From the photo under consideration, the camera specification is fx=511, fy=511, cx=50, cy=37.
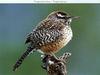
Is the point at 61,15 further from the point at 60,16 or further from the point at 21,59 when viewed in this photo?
the point at 21,59

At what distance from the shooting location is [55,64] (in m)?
1.37

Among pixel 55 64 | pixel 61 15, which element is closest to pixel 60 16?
pixel 61 15

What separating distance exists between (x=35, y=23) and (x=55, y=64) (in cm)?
15

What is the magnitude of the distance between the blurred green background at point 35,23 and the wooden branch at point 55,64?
53 millimetres

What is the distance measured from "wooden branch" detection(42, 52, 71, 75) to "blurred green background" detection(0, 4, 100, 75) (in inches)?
2.1

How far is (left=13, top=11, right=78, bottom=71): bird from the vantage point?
1395 millimetres

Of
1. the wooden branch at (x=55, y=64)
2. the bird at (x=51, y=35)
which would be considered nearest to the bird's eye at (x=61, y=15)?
the bird at (x=51, y=35)

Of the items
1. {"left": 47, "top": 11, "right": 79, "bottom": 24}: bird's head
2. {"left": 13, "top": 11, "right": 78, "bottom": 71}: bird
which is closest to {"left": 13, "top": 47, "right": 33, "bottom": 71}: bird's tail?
{"left": 13, "top": 11, "right": 78, "bottom": 71}: bird

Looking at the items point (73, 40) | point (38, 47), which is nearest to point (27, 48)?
point (38, 47)

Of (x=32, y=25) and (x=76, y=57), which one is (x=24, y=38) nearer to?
(x=32, y=25)

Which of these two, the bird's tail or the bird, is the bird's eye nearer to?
the bird

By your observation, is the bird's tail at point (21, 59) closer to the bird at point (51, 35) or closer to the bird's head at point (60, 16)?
the bird at point (51, 35)

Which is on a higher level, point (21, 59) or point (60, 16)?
point (60, 16)

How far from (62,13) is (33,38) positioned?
111 mm
